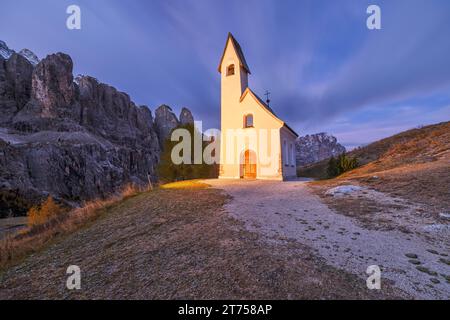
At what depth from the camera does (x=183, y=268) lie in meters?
3.06

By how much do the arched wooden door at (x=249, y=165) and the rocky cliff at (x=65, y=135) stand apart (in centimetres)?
5274

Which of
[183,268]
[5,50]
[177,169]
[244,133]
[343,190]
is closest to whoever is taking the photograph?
[183,268]

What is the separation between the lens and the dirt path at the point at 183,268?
250 centimetres

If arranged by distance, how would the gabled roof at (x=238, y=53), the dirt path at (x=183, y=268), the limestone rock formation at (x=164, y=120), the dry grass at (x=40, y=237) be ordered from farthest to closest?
the limestone rock formation at (x=164, y=120) < the gabled roof at (x=238, y=53) < the dry grass at (x=40, y=237) < the dirt path at (x=183, y=268)

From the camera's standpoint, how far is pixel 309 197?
8.30 m

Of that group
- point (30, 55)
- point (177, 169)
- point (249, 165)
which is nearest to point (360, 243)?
point (249, 165)

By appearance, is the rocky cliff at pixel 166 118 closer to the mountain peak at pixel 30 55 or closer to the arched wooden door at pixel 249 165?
the arched wooden door at pixel 249 165

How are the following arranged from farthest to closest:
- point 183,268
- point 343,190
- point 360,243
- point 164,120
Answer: point 164,120
point 343,190
point 360,243
point 183,268

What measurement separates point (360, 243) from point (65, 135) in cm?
11376

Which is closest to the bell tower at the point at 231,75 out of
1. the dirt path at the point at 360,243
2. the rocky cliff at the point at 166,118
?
the dirt path at the point at 360,243

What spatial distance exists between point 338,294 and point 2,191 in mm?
82772

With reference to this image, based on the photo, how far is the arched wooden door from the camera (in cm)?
1739

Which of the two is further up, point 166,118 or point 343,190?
point 166,118

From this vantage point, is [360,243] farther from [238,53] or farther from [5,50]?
[5,50]
